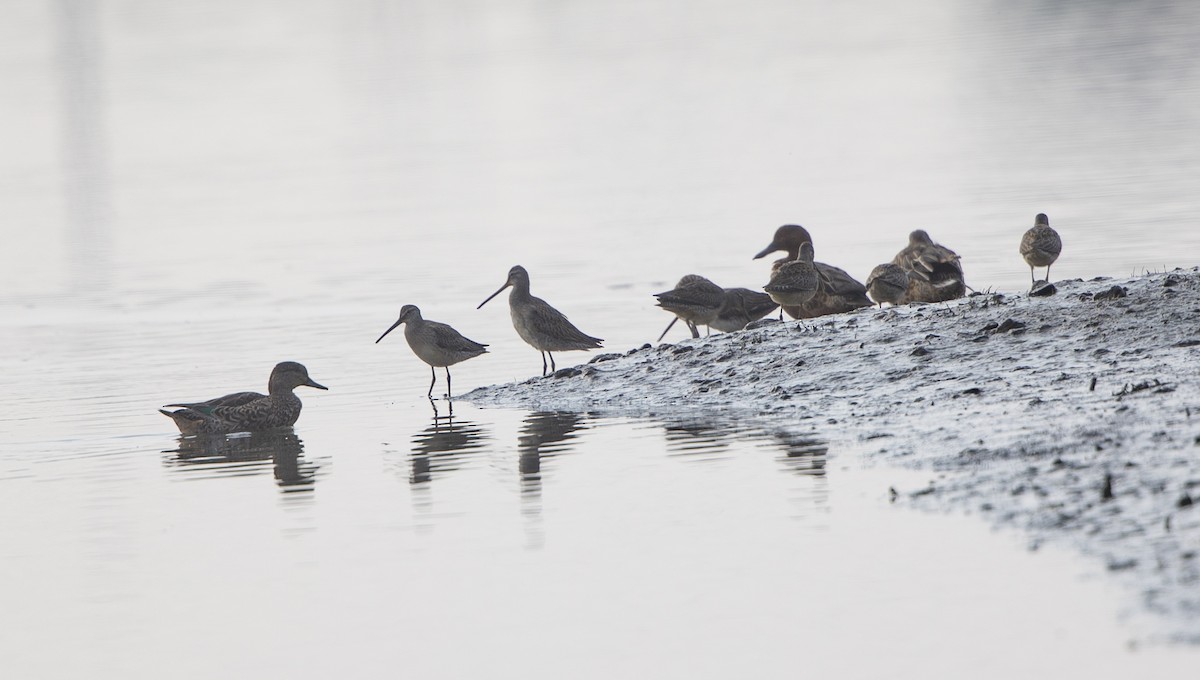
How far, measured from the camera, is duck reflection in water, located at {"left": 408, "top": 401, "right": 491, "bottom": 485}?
11.3m

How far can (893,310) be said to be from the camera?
14.0 metres

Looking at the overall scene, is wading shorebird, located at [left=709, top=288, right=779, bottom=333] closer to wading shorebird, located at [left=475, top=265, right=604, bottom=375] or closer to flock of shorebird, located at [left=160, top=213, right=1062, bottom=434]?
flock of shorebird, located at [left=160, top=213, right=1062, bottom=434]

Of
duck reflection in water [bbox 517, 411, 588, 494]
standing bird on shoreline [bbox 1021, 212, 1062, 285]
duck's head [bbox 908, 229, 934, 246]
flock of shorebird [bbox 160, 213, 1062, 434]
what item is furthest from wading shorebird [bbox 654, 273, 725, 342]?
standing bird on shoreline [bbox 1021, 212, 1062, 285]

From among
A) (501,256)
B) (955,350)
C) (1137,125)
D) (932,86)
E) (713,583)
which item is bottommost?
(713,583)

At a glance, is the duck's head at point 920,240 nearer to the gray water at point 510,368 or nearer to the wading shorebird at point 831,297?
the wading shorebird at point 831,297

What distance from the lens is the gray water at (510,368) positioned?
7535 millimetres

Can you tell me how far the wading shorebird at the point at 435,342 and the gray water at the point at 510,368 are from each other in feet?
1.86

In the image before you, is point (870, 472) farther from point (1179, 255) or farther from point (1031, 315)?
point (1179, 255)

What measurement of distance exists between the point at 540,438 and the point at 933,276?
5.37 meters

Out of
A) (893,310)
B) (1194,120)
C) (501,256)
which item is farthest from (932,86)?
(893,310)

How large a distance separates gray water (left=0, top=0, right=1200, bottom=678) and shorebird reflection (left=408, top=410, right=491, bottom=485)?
5cm

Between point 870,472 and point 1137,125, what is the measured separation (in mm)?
28225

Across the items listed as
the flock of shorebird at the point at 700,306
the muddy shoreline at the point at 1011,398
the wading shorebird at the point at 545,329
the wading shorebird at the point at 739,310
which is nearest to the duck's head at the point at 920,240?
the flock of shorebird at the point at 700,306

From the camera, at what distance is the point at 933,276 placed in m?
15.9
